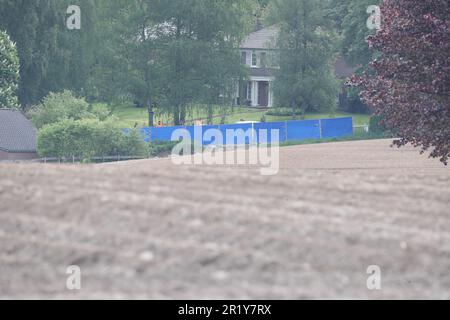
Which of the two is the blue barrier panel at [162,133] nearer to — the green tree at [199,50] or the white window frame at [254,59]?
the green tree at [199,50]

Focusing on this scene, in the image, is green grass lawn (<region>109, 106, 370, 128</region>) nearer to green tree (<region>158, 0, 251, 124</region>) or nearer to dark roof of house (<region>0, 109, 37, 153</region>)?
green tree (<region>158, 0, 251, 124</region>)

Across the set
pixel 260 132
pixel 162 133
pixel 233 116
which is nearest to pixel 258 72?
pixel 233 116

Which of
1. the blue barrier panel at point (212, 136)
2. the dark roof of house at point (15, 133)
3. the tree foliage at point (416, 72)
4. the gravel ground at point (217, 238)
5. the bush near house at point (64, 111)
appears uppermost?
the tree foliage at point (416, 72)

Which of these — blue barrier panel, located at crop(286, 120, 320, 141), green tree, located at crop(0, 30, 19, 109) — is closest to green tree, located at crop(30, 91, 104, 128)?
green tree, located at crop(0, 30, 19, 109)

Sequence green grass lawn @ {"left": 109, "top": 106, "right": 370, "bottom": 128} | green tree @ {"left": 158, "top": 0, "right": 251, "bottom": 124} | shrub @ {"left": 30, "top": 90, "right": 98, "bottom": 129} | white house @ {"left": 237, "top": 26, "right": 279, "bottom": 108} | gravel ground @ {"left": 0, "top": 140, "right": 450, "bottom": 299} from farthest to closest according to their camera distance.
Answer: white house @ {"left": 237, "top": 26, "right": 279, "bottom": 108}
green grass lawn @ {"left": 109, "top": 106, "right": 370, "bottom": 128}
green tree @ {"left": 158, "top": 0, "right": 251, "bottom": 124}
shrub @ {"left": 30, "top": 90, "right": 98, "bottom": 129}
gravel ground @ {"left": 0, "top": 140, "right": 450, "bottom": 299}

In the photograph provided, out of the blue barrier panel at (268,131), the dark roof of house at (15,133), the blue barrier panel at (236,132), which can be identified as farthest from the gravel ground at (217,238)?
the blue barrier panel at (268,131)

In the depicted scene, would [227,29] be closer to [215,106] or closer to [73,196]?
[215,106]

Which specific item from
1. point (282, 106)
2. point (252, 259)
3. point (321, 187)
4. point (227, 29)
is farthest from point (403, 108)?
point (282, 106)

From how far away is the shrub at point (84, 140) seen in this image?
52.1 metres

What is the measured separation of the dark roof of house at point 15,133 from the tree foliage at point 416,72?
3126 cm

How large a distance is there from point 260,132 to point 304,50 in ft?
33.1

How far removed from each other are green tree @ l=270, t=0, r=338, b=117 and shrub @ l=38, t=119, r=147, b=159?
21172 mm

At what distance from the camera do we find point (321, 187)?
32.5 feet

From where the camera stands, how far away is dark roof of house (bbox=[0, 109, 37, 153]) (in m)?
53.3
